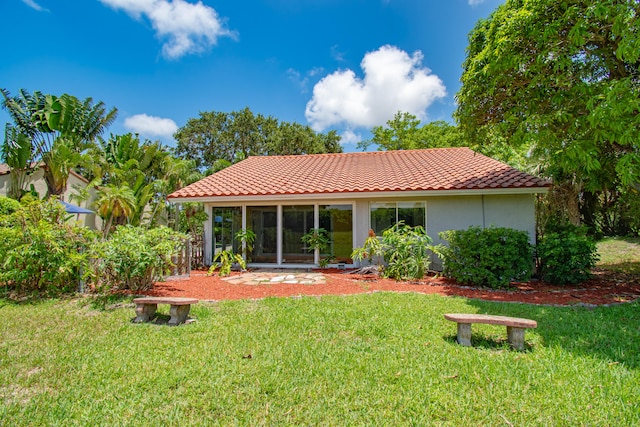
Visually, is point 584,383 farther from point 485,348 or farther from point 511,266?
point 511,266

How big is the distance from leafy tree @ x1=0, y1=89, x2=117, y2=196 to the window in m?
16.4

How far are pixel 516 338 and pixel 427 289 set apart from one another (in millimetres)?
3965

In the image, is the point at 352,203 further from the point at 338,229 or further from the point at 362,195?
the point at 338,229

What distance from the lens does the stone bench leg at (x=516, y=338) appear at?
14.0ft

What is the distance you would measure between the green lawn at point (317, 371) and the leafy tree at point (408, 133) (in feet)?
91.1

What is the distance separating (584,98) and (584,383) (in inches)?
249

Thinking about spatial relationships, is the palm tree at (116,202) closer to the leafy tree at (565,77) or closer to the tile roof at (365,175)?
the tile roof at (365,175)

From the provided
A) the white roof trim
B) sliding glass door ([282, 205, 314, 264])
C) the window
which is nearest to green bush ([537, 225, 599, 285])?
the white roof trim

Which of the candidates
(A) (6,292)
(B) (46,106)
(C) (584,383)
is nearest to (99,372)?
(C) (584,383)

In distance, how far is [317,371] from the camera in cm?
361

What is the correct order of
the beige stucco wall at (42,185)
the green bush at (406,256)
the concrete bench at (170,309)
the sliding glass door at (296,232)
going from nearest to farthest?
the concrete bench at (170,309)
the green bush at (406,256)
the sliding glass door at (296,232)
the beige stucco wall at (42,185)

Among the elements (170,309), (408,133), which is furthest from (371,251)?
(408,133)

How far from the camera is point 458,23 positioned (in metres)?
12.8

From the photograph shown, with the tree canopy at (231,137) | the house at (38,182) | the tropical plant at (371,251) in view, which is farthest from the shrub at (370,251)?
the tree canopy at (231,137)
